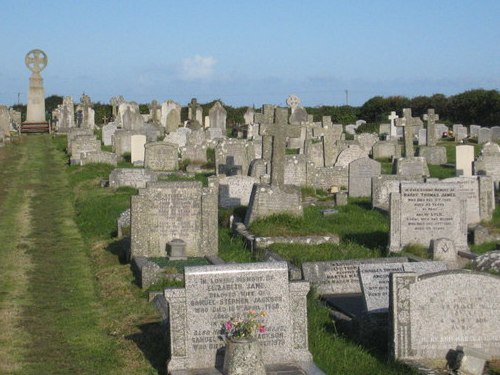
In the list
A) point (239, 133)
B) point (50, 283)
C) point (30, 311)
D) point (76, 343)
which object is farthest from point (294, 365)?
point (239, 133)

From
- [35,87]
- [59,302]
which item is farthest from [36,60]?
[59,302]

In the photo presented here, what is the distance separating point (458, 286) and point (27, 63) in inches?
1752

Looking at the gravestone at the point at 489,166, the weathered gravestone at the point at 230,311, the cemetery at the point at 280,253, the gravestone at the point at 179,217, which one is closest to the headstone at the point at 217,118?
the cemetery at the point at 280,253

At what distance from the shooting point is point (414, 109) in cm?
7056

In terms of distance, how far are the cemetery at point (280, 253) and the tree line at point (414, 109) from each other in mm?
28998

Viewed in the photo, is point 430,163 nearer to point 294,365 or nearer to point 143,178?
point 143,178

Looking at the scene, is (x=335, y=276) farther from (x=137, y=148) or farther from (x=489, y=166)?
(x=137, y=148)

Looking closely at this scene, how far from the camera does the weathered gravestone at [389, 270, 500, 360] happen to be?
9570mm

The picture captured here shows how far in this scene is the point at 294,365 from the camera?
9297 mm

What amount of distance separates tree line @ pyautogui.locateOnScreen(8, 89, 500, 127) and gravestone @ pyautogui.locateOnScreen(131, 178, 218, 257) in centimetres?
4508

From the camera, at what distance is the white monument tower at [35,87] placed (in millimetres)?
51125

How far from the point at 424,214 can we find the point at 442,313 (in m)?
7.19

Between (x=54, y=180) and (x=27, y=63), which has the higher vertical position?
(x=27, y=63)

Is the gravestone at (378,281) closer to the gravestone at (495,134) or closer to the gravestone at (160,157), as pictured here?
the gravestone at (160,157)
